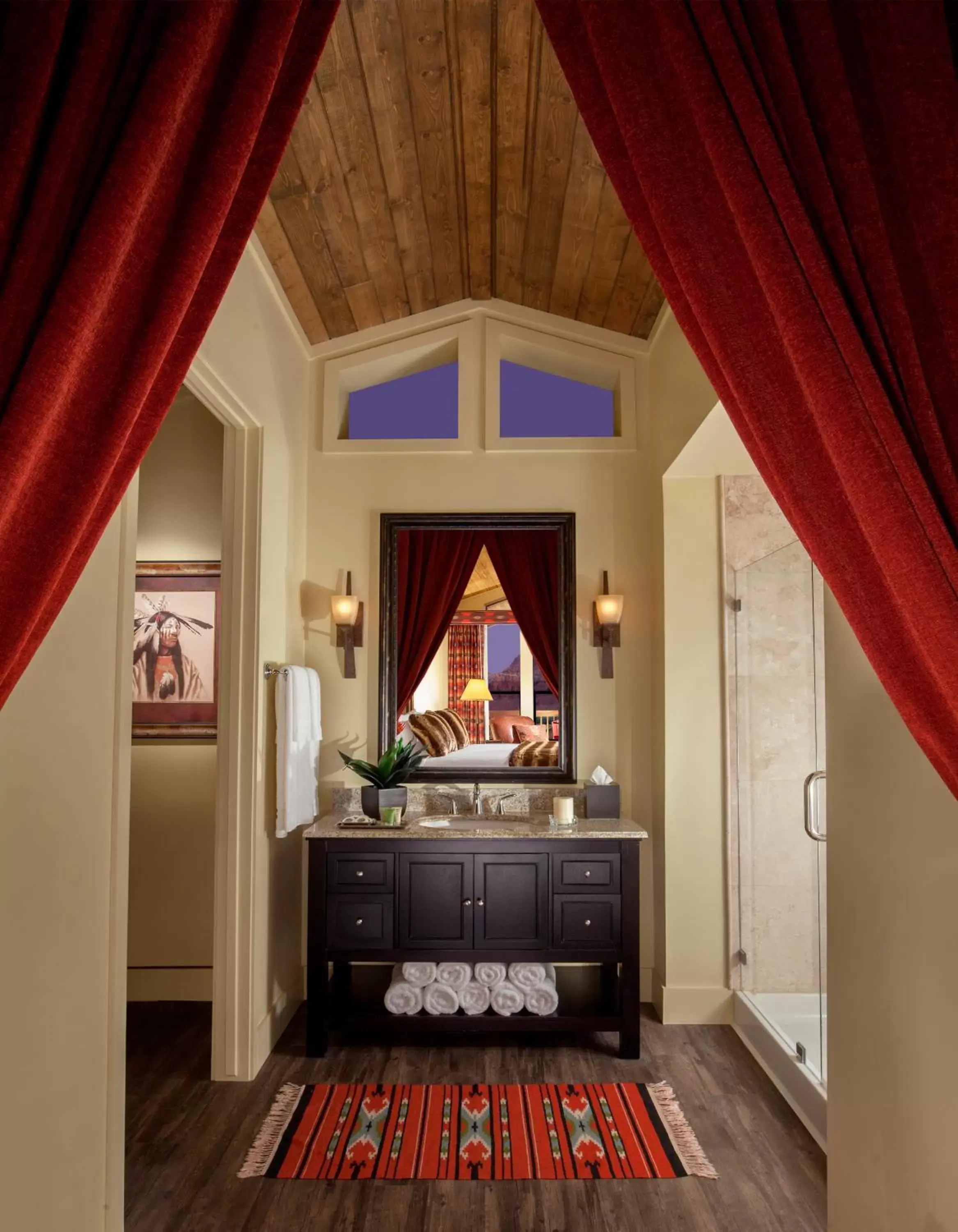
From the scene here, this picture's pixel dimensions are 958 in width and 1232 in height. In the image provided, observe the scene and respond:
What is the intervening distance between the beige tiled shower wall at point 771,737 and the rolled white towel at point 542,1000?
0.83 metres

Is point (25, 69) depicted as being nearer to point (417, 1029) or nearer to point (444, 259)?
point (444, 259)

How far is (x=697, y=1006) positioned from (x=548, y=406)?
2.77 meters

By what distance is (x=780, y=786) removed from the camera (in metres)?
3.27

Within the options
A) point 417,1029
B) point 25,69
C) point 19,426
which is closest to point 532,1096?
point 417,1029

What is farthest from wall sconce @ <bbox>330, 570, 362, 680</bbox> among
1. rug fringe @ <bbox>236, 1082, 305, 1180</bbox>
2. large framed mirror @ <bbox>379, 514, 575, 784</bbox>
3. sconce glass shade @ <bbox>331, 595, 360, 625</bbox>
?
rug fringe @ <bbox>236, 1082, 305, 1180</bbox>

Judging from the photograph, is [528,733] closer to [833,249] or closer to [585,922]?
[585,922]

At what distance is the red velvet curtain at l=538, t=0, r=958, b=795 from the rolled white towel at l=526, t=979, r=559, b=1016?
2.47 m

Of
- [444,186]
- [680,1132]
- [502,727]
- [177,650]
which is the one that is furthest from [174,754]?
[444,186]

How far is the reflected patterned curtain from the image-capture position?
3607mm

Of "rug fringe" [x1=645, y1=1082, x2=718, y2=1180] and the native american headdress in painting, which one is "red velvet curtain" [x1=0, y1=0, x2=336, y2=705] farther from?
the native american headdress in painting

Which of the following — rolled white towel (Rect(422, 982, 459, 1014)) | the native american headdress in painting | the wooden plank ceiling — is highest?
the wooden plank ceiling

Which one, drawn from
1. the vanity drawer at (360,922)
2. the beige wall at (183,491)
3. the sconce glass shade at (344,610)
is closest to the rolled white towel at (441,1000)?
the vanity drawer at (360,922)

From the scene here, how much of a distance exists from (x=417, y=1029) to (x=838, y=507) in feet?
9.13

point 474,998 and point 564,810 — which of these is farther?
point 564,810
